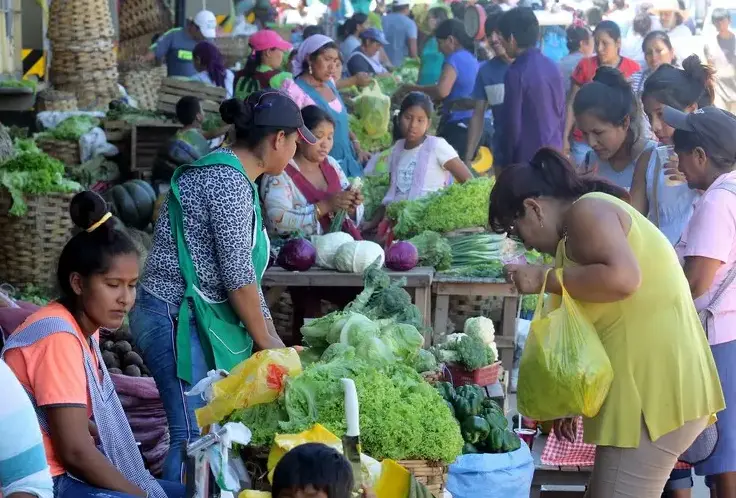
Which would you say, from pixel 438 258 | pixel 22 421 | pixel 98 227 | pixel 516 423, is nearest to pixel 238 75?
pixel 438 258

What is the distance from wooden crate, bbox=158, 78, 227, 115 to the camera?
10719mm

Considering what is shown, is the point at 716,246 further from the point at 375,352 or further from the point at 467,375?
the point at 467,375

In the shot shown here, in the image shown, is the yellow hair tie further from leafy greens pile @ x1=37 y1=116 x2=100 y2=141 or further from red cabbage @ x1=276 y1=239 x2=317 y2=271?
leafy greens pile @ x1=37 y1=116 x2=100 y2=141

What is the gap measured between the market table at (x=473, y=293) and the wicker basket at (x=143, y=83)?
25.2 feet

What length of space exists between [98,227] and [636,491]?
1.86 metres

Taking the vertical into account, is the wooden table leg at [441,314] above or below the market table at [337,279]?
below

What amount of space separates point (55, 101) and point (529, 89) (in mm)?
5492

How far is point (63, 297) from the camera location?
3250mm

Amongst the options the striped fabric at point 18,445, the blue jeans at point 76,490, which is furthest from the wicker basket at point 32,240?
the striped fabric at point 18,445

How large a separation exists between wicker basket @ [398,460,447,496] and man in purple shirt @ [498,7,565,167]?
502cm

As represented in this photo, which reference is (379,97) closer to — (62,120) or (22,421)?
(62,120)

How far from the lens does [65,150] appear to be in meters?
10.0

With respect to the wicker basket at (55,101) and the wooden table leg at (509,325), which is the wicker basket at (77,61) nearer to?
the wicker basket at (55,101)

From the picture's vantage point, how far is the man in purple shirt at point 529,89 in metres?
8.16
